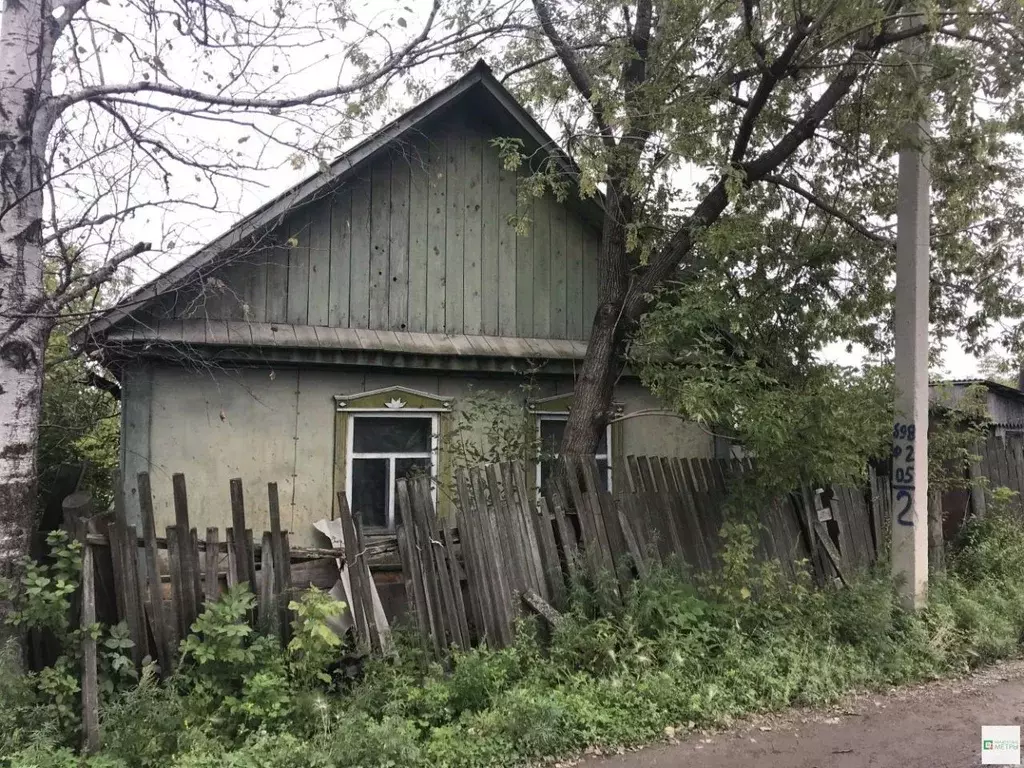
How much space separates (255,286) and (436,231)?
7.03ft

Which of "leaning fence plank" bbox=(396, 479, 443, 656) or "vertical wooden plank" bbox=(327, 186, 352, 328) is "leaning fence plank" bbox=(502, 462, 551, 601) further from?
"vertical wooden plank" bbox=(327, 186, 352, 328)

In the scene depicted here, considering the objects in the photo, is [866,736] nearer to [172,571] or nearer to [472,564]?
[472,564]

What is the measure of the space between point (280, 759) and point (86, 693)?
1262 mm

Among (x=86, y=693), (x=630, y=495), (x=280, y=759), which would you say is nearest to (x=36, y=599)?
(x=86, y=693)

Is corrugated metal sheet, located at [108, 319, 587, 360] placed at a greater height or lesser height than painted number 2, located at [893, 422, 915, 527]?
greater

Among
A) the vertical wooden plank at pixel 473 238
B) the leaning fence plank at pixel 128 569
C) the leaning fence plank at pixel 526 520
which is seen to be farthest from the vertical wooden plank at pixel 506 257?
the leaning fence plank at pixel 128 569

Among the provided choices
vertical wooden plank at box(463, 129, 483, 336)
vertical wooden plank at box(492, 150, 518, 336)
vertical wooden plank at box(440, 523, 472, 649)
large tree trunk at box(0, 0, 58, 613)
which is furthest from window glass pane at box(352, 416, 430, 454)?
large tree trunk at box(0, 0, 58, 613)

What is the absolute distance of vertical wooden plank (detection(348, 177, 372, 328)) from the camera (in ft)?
24.5

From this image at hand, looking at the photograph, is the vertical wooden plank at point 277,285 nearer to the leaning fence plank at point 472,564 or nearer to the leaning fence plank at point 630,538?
the leaning fence plank at point 472,564

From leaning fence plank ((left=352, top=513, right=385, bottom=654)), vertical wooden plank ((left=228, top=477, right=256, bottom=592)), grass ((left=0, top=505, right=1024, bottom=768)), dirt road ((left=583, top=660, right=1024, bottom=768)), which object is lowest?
dirt road ((left=583, top=660, right=1024, bottom=768))

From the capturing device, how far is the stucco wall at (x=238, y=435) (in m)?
6.39

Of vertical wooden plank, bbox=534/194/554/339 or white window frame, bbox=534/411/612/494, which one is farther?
vertical wooden plank, bbox=534/194/554/339

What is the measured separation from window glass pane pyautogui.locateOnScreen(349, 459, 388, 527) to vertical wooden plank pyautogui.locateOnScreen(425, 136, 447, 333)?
1.67m

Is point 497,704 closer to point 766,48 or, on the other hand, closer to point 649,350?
point 649,350
